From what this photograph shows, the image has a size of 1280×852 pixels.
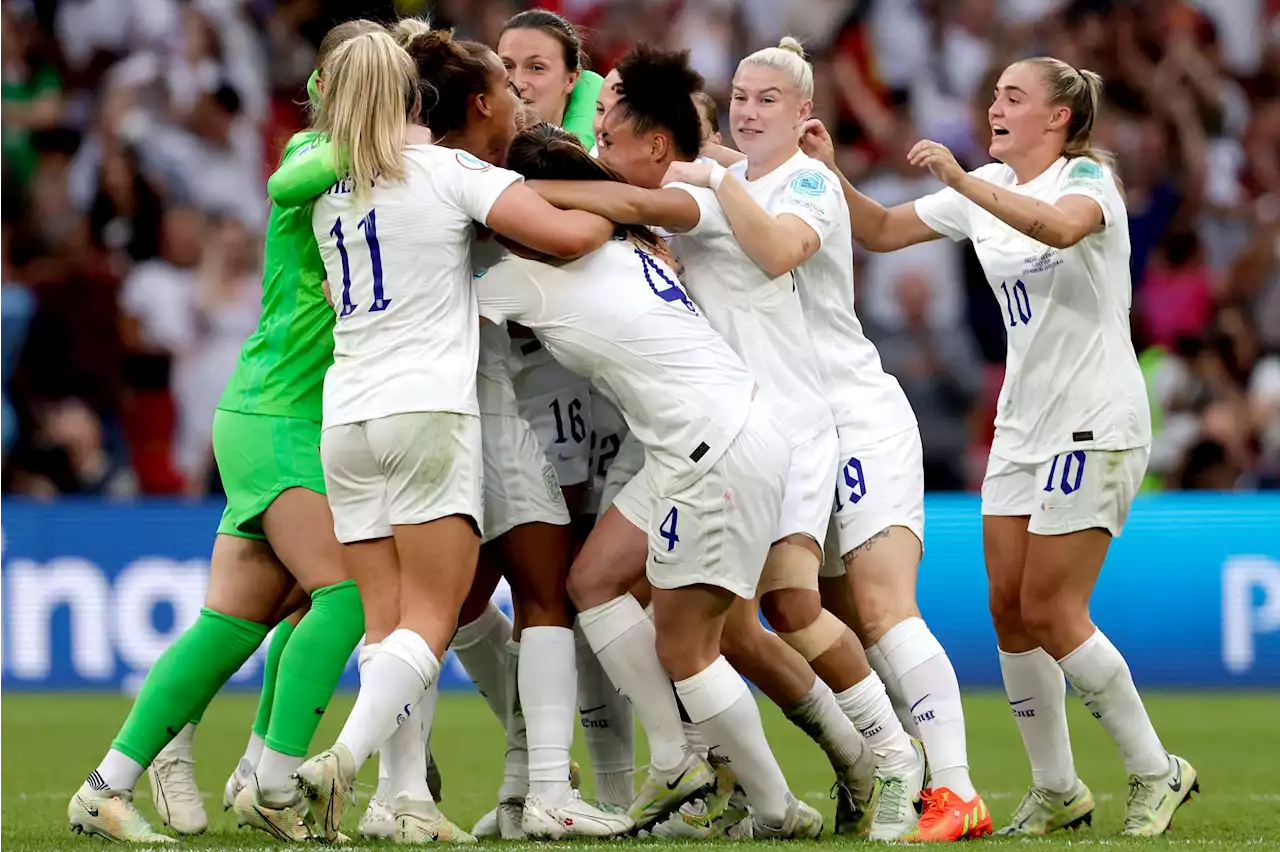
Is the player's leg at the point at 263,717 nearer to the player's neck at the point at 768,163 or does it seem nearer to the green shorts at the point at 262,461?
the green shorts at the point at 262,461

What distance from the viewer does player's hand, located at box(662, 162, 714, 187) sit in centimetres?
596

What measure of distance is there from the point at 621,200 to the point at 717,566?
1141 mm

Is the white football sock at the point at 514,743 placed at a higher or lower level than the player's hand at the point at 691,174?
lower

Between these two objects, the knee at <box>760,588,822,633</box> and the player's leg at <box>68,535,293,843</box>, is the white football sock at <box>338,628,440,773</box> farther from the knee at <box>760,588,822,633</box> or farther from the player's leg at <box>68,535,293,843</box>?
the knee at <box>760,588,822,633</box>

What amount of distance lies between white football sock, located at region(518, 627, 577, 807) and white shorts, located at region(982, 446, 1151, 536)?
1.65m

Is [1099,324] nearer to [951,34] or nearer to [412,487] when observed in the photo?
[412,487]

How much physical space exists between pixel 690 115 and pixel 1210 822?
300cm

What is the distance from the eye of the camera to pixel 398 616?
19.1ft

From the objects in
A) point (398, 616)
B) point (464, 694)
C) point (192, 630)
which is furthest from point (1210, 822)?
point (464, 694)

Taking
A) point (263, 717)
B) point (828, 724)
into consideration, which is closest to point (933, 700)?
point (828, 724)

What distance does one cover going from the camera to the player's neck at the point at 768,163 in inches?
249

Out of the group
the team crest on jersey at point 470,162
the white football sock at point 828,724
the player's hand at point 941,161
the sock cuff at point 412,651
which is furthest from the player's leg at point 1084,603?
the team crest on jersey at point 470,162

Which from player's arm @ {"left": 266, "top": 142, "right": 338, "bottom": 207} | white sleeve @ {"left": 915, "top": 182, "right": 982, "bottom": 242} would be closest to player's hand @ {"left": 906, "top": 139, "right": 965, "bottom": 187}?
white sleeve @ {"left": 915, "top": 182, "right": 982, "bottom": 242}

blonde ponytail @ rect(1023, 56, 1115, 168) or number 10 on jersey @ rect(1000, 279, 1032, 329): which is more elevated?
blonde ponytail @ rect(1023, 56, 1115, 168)
